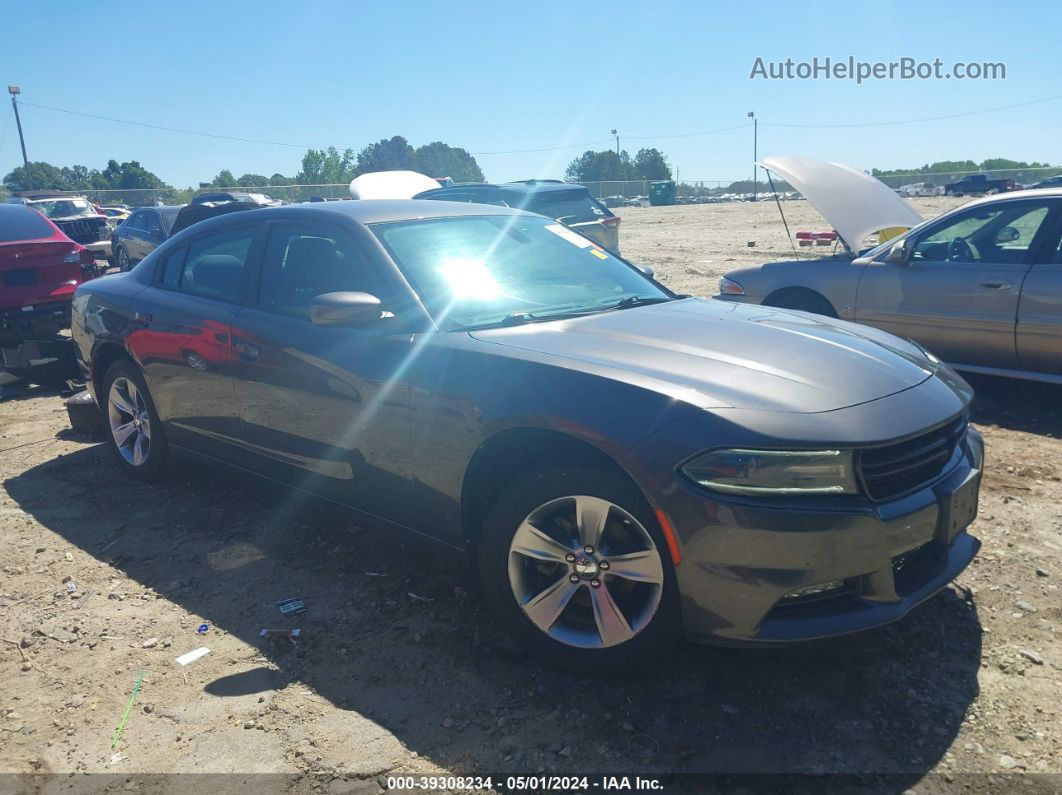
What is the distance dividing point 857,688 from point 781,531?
751mm

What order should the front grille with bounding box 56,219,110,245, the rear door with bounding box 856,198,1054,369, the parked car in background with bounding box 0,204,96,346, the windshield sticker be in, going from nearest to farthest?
the windshield sticker → the rear door with bounding box 856,198,1054,369 → the parked car in background with bounding box 0,204,96,346 → the front grille with bounding box 56,219,110,245

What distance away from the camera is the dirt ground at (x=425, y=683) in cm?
259

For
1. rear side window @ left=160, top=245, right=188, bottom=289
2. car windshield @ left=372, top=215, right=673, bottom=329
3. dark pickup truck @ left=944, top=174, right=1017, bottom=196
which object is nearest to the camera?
car windshield @ left=372, top=215, right=673, bottom=329

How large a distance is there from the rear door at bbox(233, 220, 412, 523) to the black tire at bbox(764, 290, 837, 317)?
13.8 ft

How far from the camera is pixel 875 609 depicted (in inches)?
105

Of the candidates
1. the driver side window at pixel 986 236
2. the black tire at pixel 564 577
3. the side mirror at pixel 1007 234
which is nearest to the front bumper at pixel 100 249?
the driver side window at pixel 986 236

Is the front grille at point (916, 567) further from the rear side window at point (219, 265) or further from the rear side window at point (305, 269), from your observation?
the rear side window at point (219, 265)

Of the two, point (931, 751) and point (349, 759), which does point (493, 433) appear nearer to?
point (349, 759)

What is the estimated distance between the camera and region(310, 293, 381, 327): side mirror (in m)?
3.42

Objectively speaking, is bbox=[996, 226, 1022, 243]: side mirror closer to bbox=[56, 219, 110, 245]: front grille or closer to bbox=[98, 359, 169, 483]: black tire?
bbox=[98, 359, 169, 483]: black tire

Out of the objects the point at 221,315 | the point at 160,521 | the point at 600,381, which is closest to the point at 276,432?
the point at 221,315

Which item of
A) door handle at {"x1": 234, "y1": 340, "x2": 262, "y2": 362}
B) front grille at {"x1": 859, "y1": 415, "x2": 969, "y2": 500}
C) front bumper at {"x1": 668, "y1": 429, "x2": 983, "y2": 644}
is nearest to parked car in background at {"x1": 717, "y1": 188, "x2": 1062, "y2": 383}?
front grille at {"x1": 859, "y1": 415, "x2": 969, "y2": 500}

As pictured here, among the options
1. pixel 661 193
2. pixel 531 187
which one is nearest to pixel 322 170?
pixel 661 193

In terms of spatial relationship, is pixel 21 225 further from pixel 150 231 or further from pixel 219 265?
pixel 150 231
